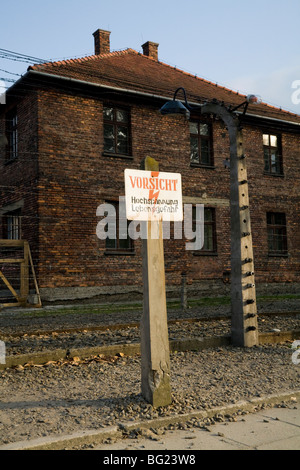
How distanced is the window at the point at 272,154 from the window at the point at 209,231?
372 centimetres

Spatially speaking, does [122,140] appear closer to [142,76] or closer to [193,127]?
[142,76]

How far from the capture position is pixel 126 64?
19078mm

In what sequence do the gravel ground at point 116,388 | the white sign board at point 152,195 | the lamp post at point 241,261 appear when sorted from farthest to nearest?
the lamp post at point 241,261, the white sign board at point 152,195, the gravel ground at point 116,388

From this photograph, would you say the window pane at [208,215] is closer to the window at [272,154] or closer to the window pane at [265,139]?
the window at [272,154]

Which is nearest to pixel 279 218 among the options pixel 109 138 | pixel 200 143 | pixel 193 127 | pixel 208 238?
pixel 208 238

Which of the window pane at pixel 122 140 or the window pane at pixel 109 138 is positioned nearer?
the window pane at pixel 109 138

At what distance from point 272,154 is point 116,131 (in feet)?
25.8

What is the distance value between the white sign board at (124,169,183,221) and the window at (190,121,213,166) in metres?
13.9

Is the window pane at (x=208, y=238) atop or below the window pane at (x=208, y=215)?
below

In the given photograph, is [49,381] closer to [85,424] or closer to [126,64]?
[85,424]

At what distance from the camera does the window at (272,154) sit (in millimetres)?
21016

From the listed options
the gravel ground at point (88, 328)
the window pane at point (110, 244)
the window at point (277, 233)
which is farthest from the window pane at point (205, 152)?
the gravel ground at point (88, 328)

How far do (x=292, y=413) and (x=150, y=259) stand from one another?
2005mm
